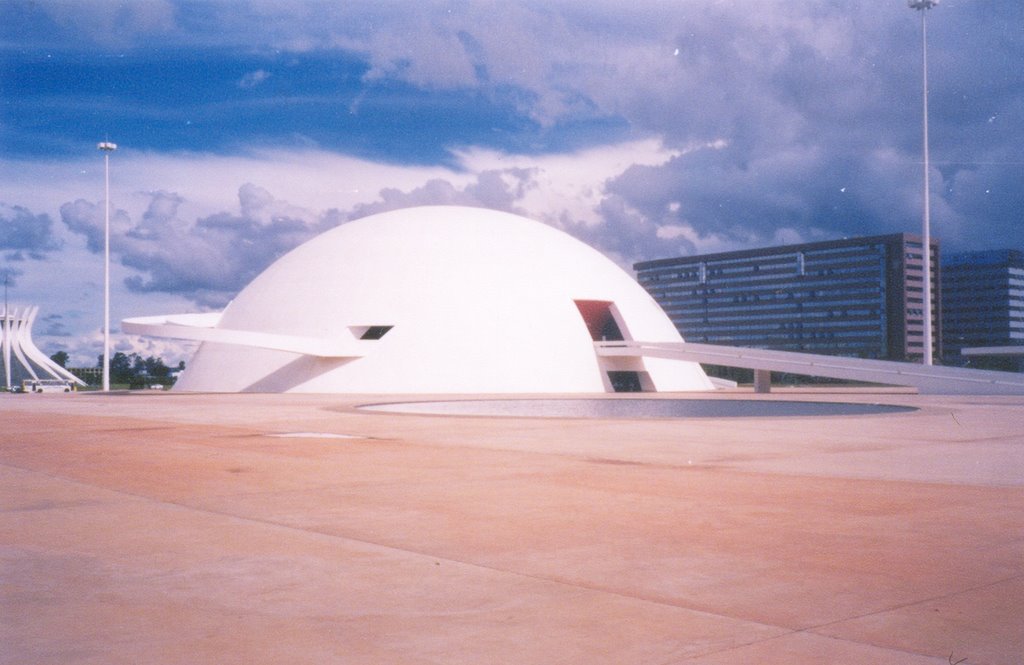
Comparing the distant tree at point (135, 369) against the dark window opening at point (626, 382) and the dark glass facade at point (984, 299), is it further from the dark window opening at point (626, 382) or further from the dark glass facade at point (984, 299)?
the dark glass facade at point (984, 299)

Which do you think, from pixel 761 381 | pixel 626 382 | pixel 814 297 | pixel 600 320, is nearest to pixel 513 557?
pixel 761 381

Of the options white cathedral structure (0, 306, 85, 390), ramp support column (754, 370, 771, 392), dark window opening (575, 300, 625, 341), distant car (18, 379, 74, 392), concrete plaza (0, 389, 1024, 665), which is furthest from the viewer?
white cathedral structure (0, 306, 85, 390)

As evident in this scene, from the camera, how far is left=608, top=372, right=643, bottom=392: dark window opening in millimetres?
53969

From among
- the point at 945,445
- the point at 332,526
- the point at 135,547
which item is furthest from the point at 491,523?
the point at 945,445

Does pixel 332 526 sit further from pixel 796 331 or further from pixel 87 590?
pixel 796 331

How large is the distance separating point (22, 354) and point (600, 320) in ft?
212

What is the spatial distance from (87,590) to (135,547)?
4.59 ft

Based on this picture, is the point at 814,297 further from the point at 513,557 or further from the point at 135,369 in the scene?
the point at 513,557

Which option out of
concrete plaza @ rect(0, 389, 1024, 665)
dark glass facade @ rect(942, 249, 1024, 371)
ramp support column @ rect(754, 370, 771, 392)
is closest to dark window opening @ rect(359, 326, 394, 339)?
ramp support column @ rect(754, 370, 771, 392)

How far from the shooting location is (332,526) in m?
8.00

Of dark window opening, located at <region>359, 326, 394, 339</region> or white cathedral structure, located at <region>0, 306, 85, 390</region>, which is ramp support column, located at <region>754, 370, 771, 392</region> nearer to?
dark window opening, located at <region>359, 326, 394, 339</region>

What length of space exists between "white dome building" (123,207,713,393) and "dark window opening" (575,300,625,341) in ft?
0.44

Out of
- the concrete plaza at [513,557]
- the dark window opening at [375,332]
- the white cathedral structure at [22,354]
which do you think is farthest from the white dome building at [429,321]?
the white cathedral structure at [22,354]

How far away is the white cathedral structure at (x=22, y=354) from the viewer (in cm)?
9131
